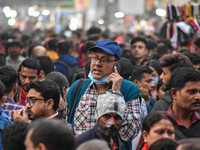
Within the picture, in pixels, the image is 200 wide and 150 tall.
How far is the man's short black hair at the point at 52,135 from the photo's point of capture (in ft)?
13.1

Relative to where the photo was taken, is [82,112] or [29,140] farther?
[82,112]

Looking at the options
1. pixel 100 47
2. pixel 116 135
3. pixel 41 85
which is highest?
pixel 100 47

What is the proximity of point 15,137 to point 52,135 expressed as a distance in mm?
996

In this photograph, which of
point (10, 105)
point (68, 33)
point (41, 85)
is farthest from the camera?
point (68, 33)

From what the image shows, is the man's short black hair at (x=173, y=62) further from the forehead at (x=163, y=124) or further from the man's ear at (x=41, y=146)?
the man's ear at (x=41, y=146)

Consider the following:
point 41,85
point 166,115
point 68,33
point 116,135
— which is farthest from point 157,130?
point 68,33

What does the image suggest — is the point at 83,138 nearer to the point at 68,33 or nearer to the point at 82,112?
Answer: the point at 82,112

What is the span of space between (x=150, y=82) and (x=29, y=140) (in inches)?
176

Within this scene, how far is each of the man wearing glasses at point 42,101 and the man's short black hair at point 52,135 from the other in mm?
1758

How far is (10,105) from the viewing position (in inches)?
265

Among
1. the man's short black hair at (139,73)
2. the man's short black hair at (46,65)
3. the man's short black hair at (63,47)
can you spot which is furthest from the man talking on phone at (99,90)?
the man's short black hair at (63,47)

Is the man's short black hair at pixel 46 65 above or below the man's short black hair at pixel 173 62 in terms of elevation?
below

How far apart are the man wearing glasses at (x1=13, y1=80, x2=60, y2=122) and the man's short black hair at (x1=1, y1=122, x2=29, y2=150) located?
2.70 feet

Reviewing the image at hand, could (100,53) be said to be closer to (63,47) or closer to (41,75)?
(41,75)
